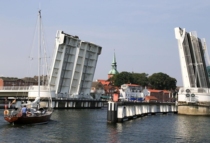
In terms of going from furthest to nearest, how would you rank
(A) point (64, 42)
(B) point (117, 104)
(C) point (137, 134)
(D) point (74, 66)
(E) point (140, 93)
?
(E) point (140, 93)
(D) point (74, 66)
(A) point (64, 42)
(B) point (117, 104)
(C) point (137, 134)

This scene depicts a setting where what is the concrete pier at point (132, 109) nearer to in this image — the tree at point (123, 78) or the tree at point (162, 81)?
the tree at point (162, 81)

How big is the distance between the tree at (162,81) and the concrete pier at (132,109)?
57574 millimetres

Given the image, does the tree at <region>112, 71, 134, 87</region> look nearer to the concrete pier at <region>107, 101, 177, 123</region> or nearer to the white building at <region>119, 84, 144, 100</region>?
the white building at <region>119, 84, 144, 100</region>

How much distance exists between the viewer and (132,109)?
47.9 meters

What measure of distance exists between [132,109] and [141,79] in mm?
81472

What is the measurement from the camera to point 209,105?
57.2 meters

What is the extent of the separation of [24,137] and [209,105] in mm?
35694

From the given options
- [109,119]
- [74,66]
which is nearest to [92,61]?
[74,66]

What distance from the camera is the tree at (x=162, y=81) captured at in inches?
4845

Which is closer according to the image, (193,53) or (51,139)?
(51,139)

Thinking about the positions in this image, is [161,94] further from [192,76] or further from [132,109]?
[132,109]

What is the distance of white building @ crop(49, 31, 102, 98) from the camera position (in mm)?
69250

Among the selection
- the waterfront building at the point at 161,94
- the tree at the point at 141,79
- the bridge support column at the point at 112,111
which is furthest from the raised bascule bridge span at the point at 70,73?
the tree at the point at 141,79

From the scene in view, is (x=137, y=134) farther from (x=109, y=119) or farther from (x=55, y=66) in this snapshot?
(x=55, y=66)
